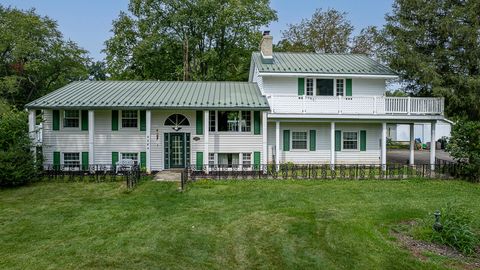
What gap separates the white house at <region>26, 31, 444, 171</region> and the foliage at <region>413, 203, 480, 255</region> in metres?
10.0

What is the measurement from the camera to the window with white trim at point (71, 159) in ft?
60.7

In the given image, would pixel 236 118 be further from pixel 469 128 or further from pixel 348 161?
pixel 469 128

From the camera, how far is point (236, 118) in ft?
62.8

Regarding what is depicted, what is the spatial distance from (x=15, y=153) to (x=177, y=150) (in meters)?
7.48

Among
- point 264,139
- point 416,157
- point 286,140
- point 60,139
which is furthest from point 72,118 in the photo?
point 416,157

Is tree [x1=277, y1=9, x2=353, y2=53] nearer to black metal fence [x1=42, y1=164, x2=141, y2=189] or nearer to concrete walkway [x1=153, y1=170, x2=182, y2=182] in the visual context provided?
concrete walkway [x1=153, y1=170, x2=182, y2=182]

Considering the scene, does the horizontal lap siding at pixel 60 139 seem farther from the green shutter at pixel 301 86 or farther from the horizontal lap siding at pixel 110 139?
the green shutter at pixel 301 86

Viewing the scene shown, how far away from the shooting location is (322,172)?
1684 centimetres

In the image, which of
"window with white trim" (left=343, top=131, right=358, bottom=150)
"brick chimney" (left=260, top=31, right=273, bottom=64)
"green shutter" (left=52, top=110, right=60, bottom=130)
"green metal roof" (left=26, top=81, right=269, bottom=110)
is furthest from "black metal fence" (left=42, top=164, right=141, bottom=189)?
"window with white trim" (left=343, top=131, right=358, bottom=150)

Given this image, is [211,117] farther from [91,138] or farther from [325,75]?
[325,75]

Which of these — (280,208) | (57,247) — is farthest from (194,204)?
(57,247)

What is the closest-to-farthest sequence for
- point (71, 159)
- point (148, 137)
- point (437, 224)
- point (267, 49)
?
point (437, 224)
point (148, 137)
point (71, 159)
point (267, 49)

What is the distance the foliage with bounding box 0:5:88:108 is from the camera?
3484 cm

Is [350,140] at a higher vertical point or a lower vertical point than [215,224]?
higher
